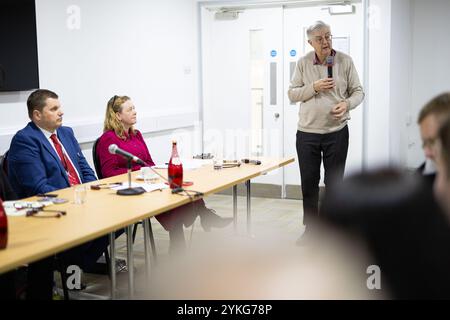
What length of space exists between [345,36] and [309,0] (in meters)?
0.54

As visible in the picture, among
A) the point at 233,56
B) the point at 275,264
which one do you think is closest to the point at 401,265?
the point at 275,264

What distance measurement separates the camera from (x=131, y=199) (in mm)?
3053

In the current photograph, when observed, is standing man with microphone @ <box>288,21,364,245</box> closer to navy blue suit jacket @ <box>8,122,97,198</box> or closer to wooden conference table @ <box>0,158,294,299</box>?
wooden conference table @ <box>0,158,294,299</box>

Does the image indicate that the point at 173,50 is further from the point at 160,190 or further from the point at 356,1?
the point at 160,190

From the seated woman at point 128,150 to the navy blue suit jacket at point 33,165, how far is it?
Result: 492 mm

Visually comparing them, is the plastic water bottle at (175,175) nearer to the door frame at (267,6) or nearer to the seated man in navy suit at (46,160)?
the seated man in navy suit at (46,160)

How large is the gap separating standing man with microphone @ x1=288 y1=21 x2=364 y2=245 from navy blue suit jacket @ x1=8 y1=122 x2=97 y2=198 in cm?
189

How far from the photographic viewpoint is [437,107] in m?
0.96

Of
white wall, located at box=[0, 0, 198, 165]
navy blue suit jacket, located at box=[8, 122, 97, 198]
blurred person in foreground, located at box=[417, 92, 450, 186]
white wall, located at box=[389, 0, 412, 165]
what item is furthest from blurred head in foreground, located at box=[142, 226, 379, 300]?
white wall, located at box=[389, 0, 412, 165]

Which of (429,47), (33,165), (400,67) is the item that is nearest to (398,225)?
(33,165)

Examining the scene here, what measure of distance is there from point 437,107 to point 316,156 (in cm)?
363

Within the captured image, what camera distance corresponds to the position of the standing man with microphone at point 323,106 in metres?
4.43
